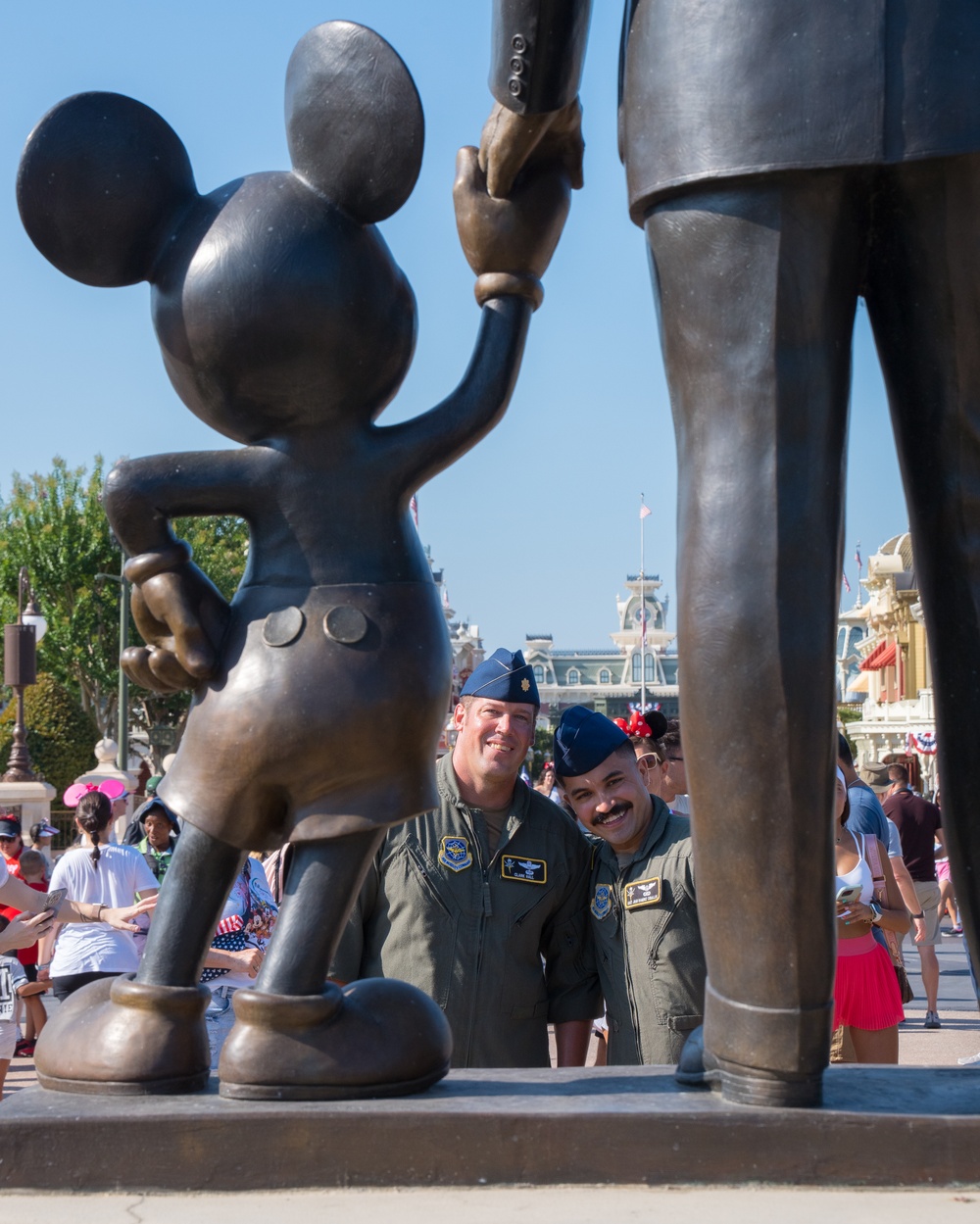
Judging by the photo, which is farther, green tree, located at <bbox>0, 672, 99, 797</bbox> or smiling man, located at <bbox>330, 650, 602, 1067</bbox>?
green tree, located at <bbox>0, 672, 99, 797</bbox>

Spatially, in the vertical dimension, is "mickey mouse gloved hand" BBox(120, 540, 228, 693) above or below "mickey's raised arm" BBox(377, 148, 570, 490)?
below

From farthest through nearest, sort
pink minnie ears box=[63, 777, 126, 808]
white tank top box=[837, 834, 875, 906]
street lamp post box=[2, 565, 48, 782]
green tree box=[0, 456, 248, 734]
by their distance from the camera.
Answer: green tree box=[0, 456, 248, 734] < street lamp post box=[2, 565, 48, 782] < pink minnie ears box=[63, 777, 126, 808] < white tank top box=[837, 834, 875, 906]

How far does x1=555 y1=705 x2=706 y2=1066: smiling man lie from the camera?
13.9 ft

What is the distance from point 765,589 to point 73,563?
4040 cm

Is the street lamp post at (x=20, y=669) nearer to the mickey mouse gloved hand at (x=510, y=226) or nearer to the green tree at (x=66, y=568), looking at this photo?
the green tree at (x=66, y=568)

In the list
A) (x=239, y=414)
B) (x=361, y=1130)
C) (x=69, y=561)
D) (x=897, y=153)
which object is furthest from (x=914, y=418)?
(x=69, y=561)

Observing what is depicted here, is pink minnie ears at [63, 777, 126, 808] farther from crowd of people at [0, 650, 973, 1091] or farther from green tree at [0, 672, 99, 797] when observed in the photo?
green tree at [0, 672, 99, 797]

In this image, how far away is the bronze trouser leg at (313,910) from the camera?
8.03 feet

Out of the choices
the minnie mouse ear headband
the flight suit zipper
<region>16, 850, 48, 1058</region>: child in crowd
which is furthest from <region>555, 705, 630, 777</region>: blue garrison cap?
<region>16, 850, 48, 1058</region>: child in crowd

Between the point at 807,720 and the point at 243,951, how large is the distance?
424 cm

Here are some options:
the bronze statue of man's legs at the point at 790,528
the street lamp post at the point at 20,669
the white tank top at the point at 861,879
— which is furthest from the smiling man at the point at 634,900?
the street lamp post at the point at 20,669

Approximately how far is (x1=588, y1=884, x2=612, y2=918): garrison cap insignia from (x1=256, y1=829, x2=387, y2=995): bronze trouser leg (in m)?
1.98

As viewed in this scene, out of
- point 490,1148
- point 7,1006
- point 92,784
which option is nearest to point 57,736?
point 92,784

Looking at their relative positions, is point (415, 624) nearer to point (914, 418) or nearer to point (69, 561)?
point (914, 418)
